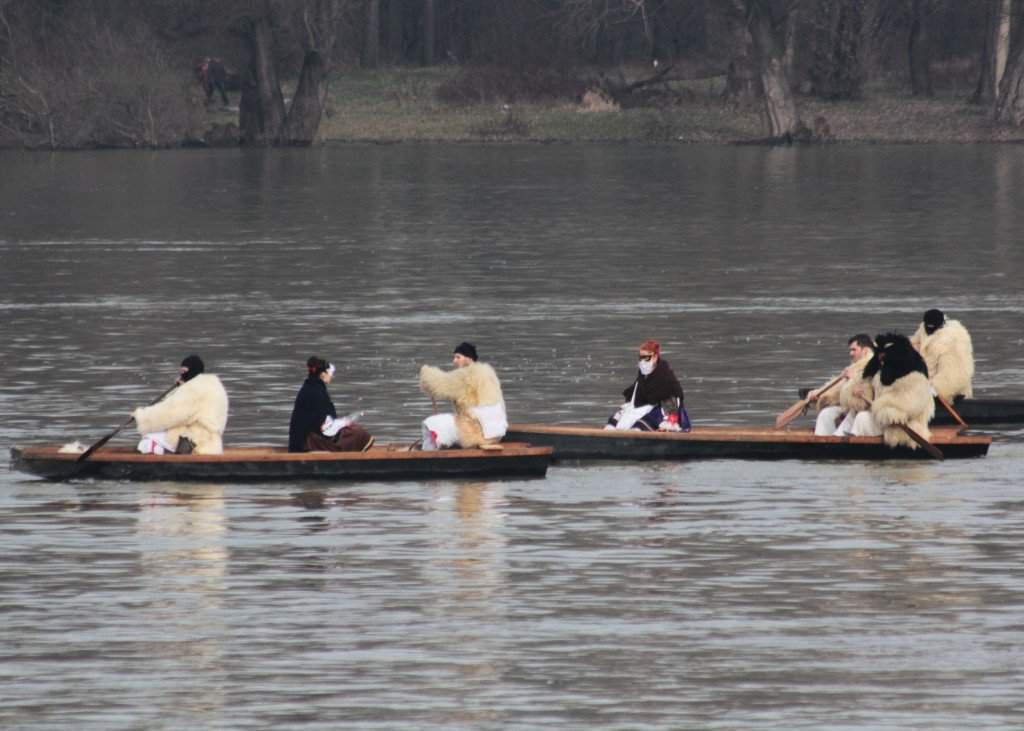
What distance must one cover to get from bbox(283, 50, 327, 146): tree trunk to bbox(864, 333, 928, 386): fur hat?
6977 centimetres

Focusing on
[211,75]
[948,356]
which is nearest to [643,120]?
[211,75]

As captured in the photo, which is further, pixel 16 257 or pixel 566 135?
pixel 566 135

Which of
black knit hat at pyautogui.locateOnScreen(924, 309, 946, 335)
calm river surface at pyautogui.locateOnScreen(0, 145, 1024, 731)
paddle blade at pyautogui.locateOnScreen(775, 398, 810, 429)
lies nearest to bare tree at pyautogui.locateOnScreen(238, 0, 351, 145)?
calm river surface at pyautogui.locateOnScreen(0, 145, 1024, 731)

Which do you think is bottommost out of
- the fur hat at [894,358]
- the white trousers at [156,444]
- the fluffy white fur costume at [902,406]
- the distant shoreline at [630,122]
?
the white trousers at [156,444]

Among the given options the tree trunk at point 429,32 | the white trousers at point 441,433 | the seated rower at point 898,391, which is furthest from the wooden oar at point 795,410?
the tree trunk at point 429,32

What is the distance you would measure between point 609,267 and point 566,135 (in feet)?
167

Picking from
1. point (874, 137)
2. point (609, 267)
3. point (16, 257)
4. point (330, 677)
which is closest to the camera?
point (330, 677)

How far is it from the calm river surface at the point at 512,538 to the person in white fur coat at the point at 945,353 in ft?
3.68

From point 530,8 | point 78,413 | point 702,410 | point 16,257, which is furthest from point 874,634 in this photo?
point 530,8

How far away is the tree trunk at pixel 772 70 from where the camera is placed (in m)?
85.4

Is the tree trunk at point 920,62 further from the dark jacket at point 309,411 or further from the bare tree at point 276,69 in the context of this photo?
the dark jacket at point 309,411

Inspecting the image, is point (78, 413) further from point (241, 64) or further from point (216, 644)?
point (241, 64)

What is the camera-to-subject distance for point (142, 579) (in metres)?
16.4

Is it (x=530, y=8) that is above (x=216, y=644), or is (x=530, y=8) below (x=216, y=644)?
above
